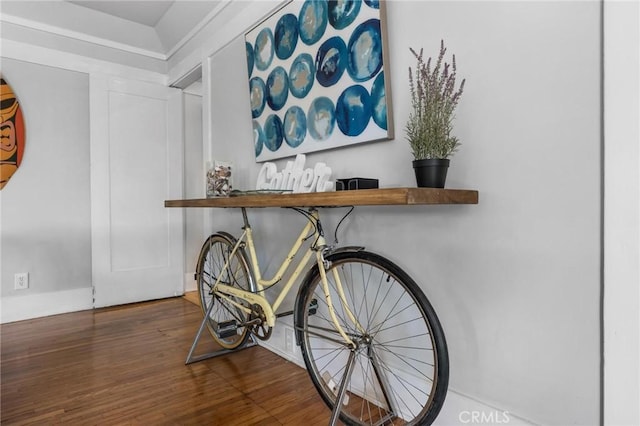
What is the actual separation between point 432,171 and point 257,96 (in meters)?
1.45

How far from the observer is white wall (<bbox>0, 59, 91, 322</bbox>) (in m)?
2.85

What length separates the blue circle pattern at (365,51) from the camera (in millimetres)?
1461

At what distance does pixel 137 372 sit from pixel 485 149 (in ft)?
6.65

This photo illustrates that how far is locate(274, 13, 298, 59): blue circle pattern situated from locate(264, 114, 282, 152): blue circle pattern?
35 centimetres

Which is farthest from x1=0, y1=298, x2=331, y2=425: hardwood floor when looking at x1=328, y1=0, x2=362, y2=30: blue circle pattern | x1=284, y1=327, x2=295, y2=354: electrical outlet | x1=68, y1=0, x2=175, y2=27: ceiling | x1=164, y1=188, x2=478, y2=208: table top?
x1=68, y1=0, x2=175, y2=27: ceiling

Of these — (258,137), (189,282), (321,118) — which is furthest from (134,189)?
(321,118)

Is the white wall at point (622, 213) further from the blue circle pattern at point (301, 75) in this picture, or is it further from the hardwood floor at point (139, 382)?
the blue circle pattern at point (301, 75)

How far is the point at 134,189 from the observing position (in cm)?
332

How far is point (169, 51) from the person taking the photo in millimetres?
3402

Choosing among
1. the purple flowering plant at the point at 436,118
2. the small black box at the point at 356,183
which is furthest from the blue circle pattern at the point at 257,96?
the purple flowering plant at the point at 436,118

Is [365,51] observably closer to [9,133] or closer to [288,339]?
[288,339]

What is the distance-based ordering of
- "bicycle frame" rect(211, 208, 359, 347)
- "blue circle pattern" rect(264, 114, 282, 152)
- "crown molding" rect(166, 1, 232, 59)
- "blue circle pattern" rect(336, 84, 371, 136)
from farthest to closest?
"crown molding" rect(166, 1, 232, 59) < "blue circle pattern" rect(264, 114, 282, 152) < "blue circle pattern" rect(336, 84, 371, 136) < "bicycle frame" rect(211, 208, 359, 347)

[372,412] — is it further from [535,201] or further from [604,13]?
[604,13]

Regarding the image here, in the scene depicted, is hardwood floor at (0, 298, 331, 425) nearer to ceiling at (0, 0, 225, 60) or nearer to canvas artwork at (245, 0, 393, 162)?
canvas artwork at (245, 0, 393, 162)
